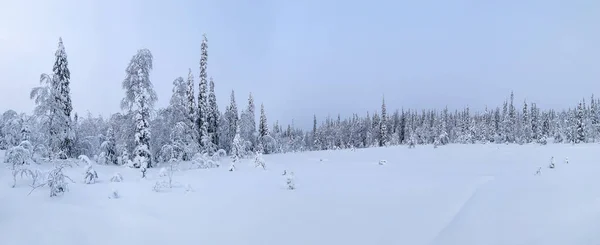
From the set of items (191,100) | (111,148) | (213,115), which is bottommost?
(111,148)

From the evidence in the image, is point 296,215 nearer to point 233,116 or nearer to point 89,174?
point 89,174

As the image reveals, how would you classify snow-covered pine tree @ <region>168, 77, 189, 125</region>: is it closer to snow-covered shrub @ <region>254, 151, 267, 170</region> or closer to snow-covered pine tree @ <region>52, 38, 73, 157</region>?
snow-covered pine tree @ <region>52, 38, 73, 157</region>

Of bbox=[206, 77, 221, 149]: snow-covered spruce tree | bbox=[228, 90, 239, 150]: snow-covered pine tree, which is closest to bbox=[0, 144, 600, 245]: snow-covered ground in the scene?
bbox=[206, 77, 221, 149]: snow-covered spruce tree

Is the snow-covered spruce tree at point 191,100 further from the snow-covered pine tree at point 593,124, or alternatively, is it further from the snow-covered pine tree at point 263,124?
the snow-covered pine tree at point 593,124

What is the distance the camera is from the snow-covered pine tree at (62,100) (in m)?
21.2

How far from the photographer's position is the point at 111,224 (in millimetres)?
6141

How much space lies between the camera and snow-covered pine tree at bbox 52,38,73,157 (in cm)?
2119

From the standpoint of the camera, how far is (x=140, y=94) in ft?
70.6

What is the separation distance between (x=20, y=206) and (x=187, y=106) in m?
25.2

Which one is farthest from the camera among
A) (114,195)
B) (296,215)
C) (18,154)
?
(18,154)

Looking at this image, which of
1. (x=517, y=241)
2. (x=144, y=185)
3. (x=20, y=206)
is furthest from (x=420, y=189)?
(x=20, y=206)

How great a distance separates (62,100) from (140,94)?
568cm

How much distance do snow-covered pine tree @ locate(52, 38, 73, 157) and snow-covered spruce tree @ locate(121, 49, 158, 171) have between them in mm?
3800

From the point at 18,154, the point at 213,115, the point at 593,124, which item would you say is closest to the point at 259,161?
the point at 18,154
